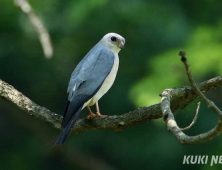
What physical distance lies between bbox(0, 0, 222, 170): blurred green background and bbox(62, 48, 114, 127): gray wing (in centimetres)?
274

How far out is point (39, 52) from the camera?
12320 mm

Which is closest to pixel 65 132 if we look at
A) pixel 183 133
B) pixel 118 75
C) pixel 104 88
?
pixel 104 88

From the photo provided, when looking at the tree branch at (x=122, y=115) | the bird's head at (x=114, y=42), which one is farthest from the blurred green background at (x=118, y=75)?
the tree branch at (x=122, y=115)

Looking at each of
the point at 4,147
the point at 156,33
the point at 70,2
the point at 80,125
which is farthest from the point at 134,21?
the point at 80,125

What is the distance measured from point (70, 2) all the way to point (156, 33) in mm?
1550

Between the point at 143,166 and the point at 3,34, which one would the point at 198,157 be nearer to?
the point at 143,166

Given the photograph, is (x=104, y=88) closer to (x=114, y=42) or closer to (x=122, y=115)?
(x=114, y=42)

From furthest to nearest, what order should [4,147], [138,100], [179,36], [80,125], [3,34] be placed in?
1. [4,147]
2. [3,34]
3. [179,36]
4. [138,100]
5. [80,125]

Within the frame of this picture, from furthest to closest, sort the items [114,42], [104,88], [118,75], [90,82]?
1. [118,75]
2. [114,42]
3. [104,88]
4. [90,82]

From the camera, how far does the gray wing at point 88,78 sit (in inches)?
224

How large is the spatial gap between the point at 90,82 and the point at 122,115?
0.91 m

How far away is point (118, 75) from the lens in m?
11.9

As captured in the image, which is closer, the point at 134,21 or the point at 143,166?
the point at 134,21

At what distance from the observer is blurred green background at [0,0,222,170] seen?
10570 millimetres
